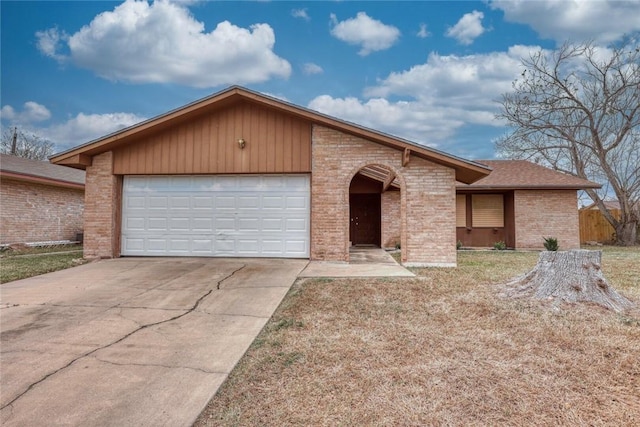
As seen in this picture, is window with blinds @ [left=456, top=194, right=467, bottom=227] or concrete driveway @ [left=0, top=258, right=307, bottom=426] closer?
concrete driveway @ [left=0, top=258, right=307, bottom=426]

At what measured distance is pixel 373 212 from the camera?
52.0 feet

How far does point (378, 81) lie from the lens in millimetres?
20141

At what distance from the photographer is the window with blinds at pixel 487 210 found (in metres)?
15.6

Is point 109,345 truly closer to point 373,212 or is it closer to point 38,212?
point 373,212

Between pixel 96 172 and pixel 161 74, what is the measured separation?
10.2m

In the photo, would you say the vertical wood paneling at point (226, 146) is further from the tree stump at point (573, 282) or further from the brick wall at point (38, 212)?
the brick wall at point (38, 212)

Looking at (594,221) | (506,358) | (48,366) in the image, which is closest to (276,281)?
(48,366)

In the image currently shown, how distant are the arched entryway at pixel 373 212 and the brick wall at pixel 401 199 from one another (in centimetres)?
380

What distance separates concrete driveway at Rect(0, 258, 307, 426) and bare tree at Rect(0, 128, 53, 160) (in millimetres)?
30467

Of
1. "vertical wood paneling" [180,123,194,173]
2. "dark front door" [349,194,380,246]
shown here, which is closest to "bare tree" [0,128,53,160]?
"vertical wood paneling" [180,123,194,173]

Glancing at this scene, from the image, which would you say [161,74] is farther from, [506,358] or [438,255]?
[506,358]

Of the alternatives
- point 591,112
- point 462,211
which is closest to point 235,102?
point 462,211

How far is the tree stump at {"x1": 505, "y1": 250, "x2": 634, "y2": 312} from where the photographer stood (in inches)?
194

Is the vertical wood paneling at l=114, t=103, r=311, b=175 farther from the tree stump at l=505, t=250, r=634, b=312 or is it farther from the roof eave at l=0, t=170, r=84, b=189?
the tree stump at l=505, t=250, r=634, b=312
